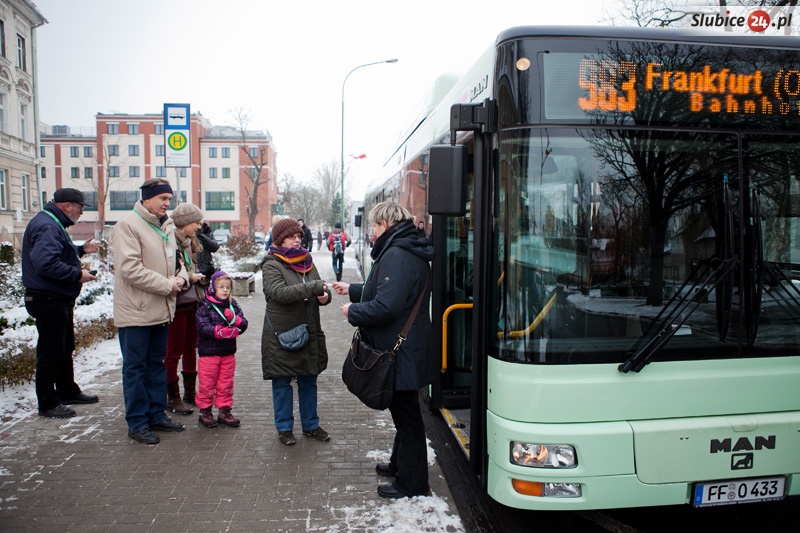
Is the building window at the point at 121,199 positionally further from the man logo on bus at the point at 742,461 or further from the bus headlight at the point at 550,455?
the man logo on bus at the point at 742,461

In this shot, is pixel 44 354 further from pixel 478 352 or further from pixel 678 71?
pixel 678 71

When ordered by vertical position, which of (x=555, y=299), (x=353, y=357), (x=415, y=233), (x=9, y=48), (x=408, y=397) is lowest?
(x=408, y=397)

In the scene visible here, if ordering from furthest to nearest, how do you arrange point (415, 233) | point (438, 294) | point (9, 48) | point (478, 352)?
point (9, 48) < point (438, 294) < point (415, 233) < point (478, 352)

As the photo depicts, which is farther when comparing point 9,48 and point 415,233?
point 9,48

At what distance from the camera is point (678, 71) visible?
10.5 feet

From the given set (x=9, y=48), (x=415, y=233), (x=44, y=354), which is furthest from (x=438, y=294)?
(x=9, y=48)

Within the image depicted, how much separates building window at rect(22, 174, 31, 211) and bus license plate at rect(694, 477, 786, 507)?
4166 centimetres

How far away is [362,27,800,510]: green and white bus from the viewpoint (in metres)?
3.11

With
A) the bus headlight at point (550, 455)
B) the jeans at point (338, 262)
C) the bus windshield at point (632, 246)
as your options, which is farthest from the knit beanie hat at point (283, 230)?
the jeans at point (338, 262)

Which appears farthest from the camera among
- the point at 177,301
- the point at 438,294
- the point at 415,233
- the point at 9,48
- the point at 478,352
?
the point at 9,48

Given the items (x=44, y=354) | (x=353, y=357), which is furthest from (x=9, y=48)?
(x=353, y=357)

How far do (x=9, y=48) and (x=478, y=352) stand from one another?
41.5m

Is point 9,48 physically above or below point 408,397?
above

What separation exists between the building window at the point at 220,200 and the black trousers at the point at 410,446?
84.4 meters
